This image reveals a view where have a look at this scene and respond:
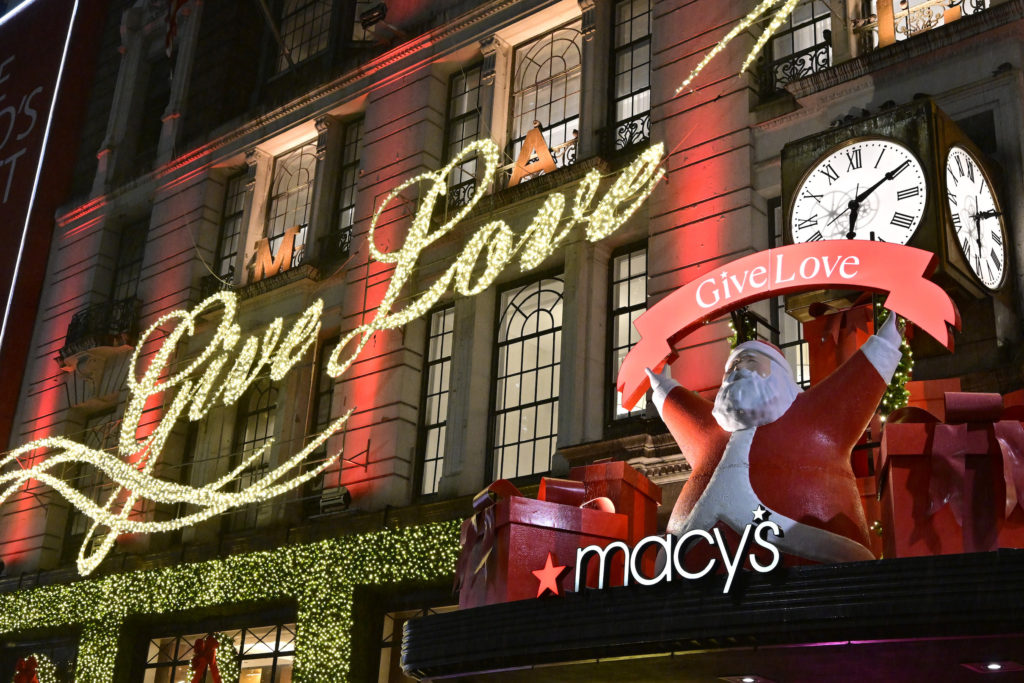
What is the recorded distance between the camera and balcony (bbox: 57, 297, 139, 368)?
2591 centimetres

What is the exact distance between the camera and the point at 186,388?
77.4 ft

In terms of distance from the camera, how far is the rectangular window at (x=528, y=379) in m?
18.8

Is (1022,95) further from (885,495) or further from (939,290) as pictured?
(885,495)

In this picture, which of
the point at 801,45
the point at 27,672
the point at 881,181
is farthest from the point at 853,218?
the point at 27,672

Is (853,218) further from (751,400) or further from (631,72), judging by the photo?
(631,72)

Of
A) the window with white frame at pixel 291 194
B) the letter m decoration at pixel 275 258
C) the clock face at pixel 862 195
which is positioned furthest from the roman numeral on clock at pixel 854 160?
the window with white frame at pixel 291 194

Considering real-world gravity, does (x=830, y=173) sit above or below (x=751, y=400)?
above

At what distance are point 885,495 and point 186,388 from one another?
1647 cm

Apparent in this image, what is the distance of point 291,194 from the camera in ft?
83.6

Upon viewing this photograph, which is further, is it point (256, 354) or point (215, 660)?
point (256, 354)

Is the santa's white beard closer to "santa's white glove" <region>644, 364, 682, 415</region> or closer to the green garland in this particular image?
"santa's white glove" <region>644, 364, 682, 415</region>

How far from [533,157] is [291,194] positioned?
736 centimetres

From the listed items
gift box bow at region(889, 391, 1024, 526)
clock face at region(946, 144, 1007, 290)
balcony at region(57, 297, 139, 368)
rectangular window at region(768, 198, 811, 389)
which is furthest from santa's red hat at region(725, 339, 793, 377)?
balcony at region(57, 297, 139, 368)

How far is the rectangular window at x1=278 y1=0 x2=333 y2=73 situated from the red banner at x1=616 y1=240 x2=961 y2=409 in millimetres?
15923
